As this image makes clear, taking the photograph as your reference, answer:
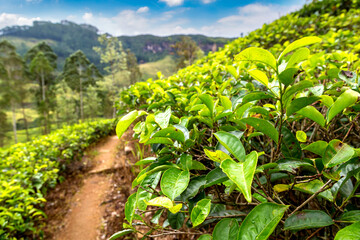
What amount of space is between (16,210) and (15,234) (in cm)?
47

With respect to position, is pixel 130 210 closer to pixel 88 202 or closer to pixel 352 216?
pixel 352 216

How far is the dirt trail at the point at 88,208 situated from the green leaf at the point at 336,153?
13.0 ft

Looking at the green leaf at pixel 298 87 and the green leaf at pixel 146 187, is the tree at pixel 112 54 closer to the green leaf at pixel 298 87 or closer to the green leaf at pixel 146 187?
the green leaf at pixel 146 187

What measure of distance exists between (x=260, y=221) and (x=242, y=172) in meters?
0.19

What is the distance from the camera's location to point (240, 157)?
1.87ft

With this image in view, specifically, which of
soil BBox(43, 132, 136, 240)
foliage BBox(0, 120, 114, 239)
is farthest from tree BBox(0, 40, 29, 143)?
soil BBox(43, 132, 136, 240)

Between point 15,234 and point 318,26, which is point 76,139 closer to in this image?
point 15,234

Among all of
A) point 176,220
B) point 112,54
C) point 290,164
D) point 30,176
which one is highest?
point 112,54

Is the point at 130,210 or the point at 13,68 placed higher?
the point at 13,68

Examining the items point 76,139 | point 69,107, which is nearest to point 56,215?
point 76,139

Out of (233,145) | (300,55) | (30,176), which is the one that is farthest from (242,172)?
(30,176)

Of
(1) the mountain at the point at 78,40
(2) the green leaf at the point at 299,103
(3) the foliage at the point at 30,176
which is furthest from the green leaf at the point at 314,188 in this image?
(1) the mountain at the point at 78,40

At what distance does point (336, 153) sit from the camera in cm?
61

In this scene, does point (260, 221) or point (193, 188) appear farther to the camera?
point (193, 188)
